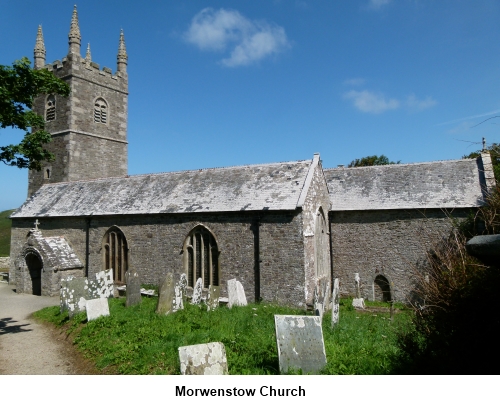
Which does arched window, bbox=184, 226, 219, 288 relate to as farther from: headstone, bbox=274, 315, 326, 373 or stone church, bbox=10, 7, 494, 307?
headstone, bbox=274, 315, 326, 373

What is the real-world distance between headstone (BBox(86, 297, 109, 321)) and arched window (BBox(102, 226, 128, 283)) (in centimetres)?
764

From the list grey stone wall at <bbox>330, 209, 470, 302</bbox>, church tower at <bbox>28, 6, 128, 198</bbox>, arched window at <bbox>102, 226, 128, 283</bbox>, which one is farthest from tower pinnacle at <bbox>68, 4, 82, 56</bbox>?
grey stone wall at <bbox>330, 209, 470, 302</bbox>

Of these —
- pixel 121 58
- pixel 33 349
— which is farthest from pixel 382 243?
pixel 121 58

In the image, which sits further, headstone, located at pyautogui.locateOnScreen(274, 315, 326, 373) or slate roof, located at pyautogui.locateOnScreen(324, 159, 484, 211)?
slate roof, located at pyautogui.locateOnScreen(324, 159, 484, 211)

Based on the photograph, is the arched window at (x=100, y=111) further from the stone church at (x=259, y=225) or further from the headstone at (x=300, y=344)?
the headstone at (x=300, y=344)

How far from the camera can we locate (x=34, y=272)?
20.8 m

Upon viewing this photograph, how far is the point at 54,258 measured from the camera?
62.4 ft

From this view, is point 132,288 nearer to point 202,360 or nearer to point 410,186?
point 202,360

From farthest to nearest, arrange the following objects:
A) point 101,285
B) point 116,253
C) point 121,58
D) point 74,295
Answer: point 121,58 < point 116,253 < point 101,285 < point 74,295

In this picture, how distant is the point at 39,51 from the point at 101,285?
23.0 meters

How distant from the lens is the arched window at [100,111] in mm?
27656

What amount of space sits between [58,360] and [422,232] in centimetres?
1574

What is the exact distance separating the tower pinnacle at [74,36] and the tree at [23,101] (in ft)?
62.8

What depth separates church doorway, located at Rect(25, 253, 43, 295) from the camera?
20297 mm
